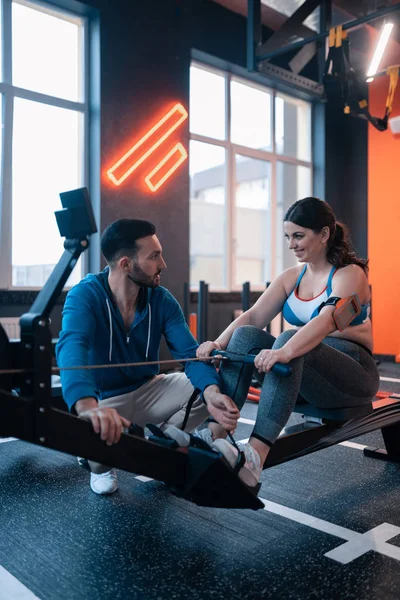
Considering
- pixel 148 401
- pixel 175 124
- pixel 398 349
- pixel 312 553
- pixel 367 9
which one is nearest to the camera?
pixel 312 553

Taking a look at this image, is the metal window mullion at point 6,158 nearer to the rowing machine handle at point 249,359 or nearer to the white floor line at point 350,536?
the rowing machine handle at point 249,359

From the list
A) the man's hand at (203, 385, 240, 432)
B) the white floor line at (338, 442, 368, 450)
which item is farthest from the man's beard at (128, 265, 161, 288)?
the white floor line at (338, 442, 368, 450)

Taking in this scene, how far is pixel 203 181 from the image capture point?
700 centimetres

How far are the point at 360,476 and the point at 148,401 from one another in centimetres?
99

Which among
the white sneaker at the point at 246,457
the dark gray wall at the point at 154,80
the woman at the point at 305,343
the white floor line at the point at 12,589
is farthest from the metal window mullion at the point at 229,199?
the white floor line at the point at 12,589

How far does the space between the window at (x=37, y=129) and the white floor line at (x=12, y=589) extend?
3409 mm

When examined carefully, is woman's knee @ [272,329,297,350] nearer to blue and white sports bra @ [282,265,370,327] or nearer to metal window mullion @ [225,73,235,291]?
blue and white sports bra @ [282,265,370,327]

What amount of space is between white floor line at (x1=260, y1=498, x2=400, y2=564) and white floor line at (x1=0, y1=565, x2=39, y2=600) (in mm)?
850

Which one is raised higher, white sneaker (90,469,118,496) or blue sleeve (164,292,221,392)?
blue sleeve (164,292,221,392)

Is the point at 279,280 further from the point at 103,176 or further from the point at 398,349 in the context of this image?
the point at 398,349

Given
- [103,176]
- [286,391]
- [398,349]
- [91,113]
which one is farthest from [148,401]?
[398,349]

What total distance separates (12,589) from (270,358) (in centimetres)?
94

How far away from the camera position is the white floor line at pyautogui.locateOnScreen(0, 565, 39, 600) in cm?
138

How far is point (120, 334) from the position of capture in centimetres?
200
